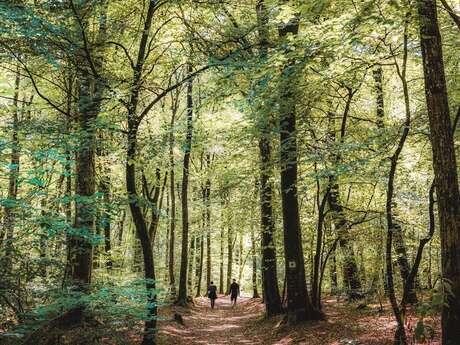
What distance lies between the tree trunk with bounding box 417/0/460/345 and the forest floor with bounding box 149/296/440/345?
1.68m

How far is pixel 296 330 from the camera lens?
434 inches

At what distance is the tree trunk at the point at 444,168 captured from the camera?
5.96 meters

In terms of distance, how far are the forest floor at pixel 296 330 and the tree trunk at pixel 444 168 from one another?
66.1 inches

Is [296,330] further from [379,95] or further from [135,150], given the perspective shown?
[379,95]

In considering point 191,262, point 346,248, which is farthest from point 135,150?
point 191,262

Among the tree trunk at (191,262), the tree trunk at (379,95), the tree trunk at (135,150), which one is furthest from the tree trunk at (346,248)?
the tree trunk at (191,262)

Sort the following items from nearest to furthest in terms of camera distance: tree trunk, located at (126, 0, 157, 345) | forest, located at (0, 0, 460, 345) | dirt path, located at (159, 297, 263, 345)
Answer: forest, located at (0, 0, 460, 345)
tree trunk, located at (126, 0, 157, 345)
dirt path, located at (159, 297, 263, 345)

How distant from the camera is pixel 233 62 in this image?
28.0 feet

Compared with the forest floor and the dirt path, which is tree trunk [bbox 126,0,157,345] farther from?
the dirt path

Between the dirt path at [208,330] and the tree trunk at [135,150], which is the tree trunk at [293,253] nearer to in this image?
the dirt path at [208,330]

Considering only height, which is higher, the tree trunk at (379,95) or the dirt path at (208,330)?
the tree trunk at (379,95)

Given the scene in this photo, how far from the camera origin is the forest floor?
9422mm

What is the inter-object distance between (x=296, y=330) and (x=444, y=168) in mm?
6893

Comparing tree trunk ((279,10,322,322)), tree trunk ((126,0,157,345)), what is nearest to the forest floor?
tree trunk ((279,10,322,322))
